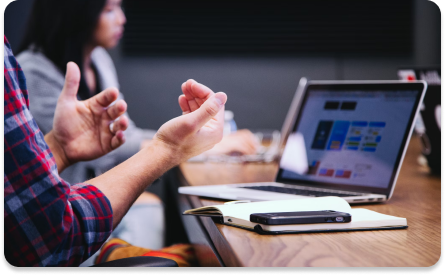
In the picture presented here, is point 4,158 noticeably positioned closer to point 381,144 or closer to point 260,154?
point 381,144

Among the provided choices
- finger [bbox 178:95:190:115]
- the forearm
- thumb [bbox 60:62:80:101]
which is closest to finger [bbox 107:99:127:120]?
thumb [bbox 60:62:80:101]

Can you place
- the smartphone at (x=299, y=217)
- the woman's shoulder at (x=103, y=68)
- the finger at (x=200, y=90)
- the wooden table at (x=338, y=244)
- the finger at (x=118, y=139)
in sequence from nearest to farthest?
the wooden table at (x=338, y=244)
the smartphone at (x=299, y=217)
the finger at (x=200, y=90)
the finger at (x=118, y=139)
the woman's shoulder at (x=103, y=68)

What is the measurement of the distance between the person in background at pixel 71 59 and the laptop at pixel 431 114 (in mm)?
712

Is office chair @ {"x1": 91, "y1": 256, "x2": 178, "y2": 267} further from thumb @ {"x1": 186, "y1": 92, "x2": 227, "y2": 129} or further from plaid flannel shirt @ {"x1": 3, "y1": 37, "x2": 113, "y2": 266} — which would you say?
thumb @ {"x1": 186, "y1": 92, "x2": 227, "y2": 129}

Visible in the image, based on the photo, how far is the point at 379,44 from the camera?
3549 mm

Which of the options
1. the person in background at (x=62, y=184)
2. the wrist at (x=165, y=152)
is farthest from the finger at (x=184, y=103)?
the wrist at (x=165, y=152)

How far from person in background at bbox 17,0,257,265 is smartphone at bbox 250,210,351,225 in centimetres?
107

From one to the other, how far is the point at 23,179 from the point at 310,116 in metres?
0.80

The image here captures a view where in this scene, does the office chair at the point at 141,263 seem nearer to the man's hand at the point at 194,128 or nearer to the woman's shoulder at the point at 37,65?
the man's hand at the point at 194,128

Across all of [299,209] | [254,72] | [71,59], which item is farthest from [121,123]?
[254,72]

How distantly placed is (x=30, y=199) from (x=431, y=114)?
1152 millimetres

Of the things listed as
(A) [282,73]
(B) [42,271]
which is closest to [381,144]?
(B) [42,271]

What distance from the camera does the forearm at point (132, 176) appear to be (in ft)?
2.76

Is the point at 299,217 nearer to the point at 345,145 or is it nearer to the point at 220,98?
the point at 220,98
